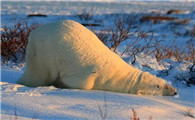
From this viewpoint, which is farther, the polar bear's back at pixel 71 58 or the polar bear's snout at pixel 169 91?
the polar bear's snout at pixel 169 91

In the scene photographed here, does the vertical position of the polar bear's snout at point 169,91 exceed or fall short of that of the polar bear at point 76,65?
it falls short

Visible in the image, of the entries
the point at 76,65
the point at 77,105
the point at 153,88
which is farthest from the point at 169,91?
the point at 77,105

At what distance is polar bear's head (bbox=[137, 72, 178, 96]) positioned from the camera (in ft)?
14.7

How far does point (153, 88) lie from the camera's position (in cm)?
450

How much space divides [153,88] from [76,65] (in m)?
1.12

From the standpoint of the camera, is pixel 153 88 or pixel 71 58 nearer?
pixel 71 58

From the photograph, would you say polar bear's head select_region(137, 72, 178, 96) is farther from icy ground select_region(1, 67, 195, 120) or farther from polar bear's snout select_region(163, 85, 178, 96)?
icy ground select_region(1, 67, 195, 120)

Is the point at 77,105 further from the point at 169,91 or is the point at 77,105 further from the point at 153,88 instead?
the point at 169,91

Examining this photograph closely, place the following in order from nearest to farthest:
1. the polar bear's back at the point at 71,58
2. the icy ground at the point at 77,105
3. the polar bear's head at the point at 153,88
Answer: the icy ground at the point at 77,105 → the polar bear's back at the point at 71,58 → the polar bear's head at the point at 153,88

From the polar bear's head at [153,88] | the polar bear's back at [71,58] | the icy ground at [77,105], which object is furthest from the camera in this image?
the polar bear's head at [153,88]

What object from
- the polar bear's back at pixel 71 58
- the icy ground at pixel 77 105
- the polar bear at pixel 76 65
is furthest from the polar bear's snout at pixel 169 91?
the polar bear's back at pixel 71 58

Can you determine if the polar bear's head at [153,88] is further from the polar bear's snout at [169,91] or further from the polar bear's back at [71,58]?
the polar bear's back at [71,58]

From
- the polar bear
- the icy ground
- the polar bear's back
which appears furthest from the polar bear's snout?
the polar bear's back

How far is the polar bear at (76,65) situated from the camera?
4188mm
